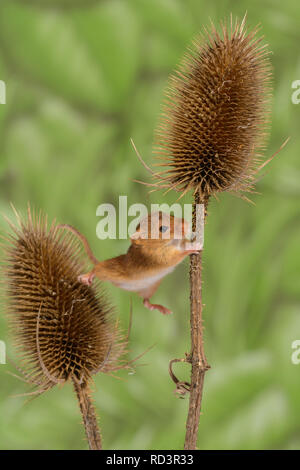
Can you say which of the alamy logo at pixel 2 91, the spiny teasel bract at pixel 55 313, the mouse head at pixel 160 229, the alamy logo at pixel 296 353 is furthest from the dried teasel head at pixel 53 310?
the alamy logo at pixel 296 353

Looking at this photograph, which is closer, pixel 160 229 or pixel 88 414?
pixel 160 229

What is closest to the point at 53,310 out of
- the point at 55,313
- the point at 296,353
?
the point at 55,313

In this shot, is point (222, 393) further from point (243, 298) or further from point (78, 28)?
point (78, 28)

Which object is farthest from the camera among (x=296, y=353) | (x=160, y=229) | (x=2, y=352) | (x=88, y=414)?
(x=296, y=353)

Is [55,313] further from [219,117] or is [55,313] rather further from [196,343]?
[219,117]
